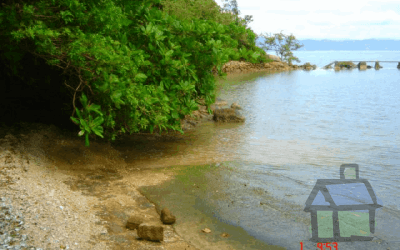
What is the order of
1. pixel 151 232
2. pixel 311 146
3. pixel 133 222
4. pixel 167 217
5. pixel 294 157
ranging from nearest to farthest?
pixel 151 232 < pixel 133 222 < pixel 167 217 < pixel 294 157 < pixel 311 146

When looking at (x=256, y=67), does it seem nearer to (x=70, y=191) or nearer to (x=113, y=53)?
(x=113, y=53)

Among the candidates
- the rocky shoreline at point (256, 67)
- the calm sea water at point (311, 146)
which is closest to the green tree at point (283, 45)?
the rocky shoreline at point (256, 67)

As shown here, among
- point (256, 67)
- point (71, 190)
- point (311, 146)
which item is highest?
point (256, 67)

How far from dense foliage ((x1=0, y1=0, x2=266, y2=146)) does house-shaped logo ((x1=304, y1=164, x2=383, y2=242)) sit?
11.1 feet

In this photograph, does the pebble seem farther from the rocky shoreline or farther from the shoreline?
the rocky shoreline

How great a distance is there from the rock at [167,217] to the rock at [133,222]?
0.36 metres

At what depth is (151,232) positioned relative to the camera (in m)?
5.00

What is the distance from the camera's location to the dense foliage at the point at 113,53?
6633 mm

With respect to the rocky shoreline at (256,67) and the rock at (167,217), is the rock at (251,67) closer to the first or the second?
the rocky shoreline at (256,67)

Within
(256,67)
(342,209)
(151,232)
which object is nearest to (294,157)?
(342,209)

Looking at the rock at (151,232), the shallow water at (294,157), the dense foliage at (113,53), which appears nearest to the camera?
the rock at (151,232)

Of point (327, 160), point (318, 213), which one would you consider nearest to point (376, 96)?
point (327, 160)

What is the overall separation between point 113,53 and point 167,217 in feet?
10.0

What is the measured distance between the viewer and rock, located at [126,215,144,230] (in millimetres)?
5336
